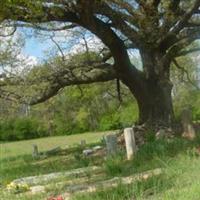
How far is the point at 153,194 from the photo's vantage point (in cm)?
792

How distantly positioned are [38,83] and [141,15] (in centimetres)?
602

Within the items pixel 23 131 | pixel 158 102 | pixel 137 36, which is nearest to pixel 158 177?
pixel 137 36

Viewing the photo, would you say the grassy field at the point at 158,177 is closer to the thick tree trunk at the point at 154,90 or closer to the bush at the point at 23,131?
the thick tree trunk at the point at 154,90

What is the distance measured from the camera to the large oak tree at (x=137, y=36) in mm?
19719

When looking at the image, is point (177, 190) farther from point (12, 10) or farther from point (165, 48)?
point (165, 48)

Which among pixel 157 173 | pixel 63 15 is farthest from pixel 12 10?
pixel 157 173

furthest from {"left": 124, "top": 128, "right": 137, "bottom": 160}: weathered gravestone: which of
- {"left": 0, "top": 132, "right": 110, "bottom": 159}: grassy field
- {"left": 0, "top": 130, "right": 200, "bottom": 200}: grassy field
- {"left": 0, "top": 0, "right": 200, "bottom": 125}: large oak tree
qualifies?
{"left": 0, "top": 132, "right": 110, "bottom": 159}: grassy field

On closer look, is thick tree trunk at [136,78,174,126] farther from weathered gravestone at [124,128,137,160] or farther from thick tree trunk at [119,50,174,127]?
weathered gravestone at [124,128,137,160]

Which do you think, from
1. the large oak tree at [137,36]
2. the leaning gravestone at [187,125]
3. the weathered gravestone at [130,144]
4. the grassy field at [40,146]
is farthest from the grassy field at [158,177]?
the grassy field at [40,146]

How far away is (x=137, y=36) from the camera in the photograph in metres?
20.8

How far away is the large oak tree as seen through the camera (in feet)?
64.7

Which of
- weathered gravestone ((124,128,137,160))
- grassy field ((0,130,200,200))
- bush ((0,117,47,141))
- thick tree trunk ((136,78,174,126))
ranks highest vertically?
bush ((0,117,47,141))

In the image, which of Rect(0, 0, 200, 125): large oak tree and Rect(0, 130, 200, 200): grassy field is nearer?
Rect(0, 130, 200, 200): grassy field

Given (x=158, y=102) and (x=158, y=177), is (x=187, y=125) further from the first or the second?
(x=158, y=177)
